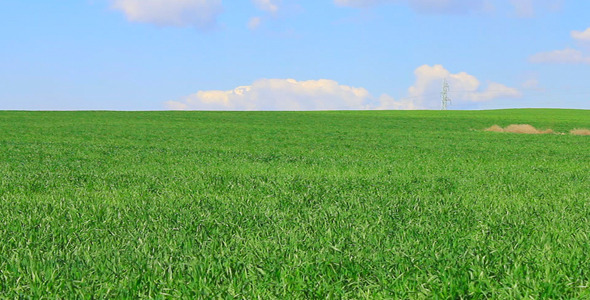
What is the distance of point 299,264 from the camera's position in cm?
395

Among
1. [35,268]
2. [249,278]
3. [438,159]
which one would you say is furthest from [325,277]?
[438,159]

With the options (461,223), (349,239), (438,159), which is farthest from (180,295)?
(438,159)

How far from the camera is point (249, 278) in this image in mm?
3711

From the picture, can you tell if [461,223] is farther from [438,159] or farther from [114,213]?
[438,159]

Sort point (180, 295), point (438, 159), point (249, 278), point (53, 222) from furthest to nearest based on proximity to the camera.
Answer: point (438, 159), point (53, 222), point (249, 278), point (180, 295)

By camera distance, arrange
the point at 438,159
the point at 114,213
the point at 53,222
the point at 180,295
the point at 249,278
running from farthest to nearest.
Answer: the point at 438,159
the point at 114,213
the point at 53,222
the point at 249,278
the point at 180,295

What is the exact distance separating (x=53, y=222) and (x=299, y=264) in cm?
350

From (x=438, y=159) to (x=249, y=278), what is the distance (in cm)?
1407

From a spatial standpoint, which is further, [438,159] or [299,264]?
[438,159]

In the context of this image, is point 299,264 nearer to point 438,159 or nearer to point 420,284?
point 420,284

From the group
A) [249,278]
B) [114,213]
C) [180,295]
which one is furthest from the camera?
[114,213]

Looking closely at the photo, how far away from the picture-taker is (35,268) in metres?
4.04

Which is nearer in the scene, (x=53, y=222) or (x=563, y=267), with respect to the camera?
(x=563, y=267)

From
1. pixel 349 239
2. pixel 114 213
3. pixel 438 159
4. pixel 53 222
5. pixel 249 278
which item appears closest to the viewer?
pixel 249 278
